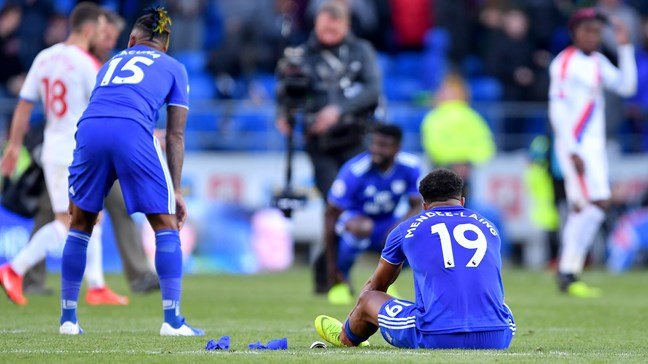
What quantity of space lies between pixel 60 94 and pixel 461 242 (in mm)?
5404

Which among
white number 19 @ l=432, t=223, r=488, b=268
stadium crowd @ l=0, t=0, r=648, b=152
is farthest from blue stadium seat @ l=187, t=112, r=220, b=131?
white number 19 @ l=432, t=223, r=488, b=268

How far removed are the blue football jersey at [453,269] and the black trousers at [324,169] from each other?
21.6 ft

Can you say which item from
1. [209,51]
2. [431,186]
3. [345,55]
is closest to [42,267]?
[345,55]

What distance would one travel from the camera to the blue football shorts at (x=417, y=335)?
7566 millimetres

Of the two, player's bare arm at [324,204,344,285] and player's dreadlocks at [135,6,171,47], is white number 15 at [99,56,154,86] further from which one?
player's bare arm at [324,204,344,285]

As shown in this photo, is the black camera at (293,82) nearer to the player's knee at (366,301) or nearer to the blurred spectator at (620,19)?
the player's knee at (366,301)

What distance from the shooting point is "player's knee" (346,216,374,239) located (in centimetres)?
1316

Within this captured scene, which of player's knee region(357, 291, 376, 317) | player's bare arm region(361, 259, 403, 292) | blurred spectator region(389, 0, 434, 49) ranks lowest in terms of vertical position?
player's knee region(357, 291, 376, 317)

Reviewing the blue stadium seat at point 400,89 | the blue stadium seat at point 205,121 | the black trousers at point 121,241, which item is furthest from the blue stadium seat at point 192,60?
the black trousers at point 121,241

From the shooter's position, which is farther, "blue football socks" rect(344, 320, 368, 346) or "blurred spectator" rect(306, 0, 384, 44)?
"blurred spectator" rect(306, 0, 384, 44)

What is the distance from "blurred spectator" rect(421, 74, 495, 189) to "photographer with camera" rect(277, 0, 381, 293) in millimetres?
5682

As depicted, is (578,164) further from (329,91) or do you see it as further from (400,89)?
(400,89)

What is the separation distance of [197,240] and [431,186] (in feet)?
40.1

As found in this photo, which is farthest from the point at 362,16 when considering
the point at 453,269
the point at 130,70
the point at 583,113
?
the point at 453,269
